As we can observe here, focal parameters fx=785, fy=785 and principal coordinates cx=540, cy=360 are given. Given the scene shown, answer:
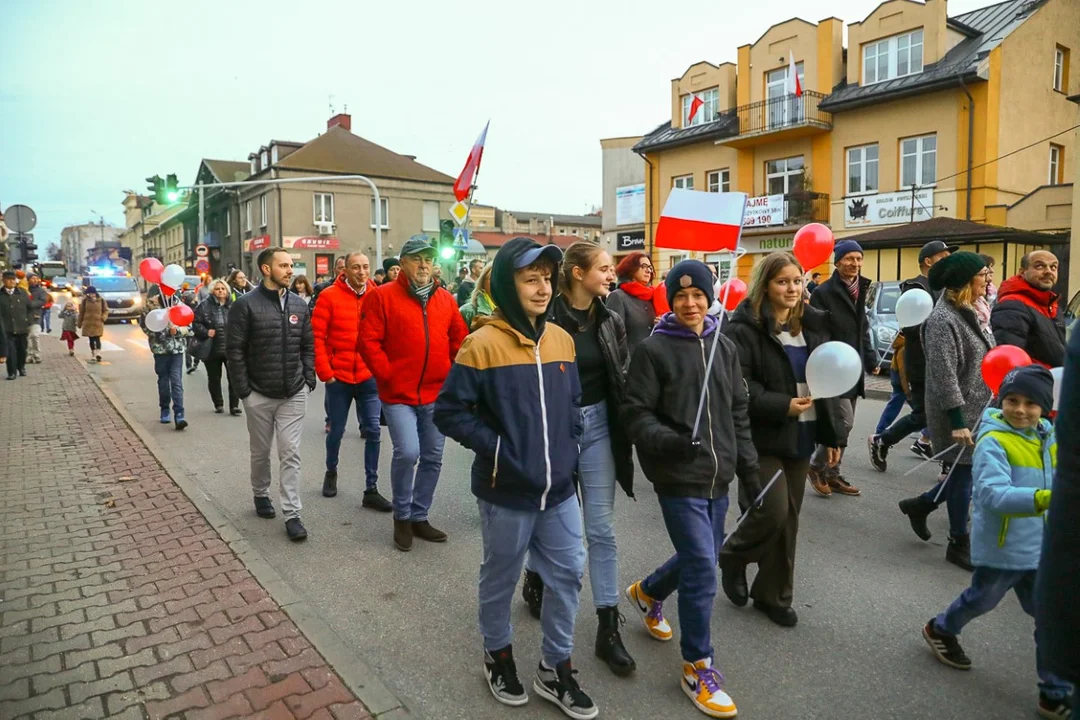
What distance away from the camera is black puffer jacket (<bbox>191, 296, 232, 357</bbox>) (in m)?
10.0

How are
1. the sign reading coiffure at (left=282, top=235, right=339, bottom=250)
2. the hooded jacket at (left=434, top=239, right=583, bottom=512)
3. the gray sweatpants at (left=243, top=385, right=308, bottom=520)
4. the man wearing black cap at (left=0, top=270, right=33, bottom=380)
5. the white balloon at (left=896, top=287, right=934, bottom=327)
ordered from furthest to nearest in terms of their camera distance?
1. the sign reading coiffure at (left=282, top=235, right=339, bottom=250)
2. the man wearing black cap at (left=0, top=270, right=33, bottom=380)
3. the white balloon at (left=896, top=287, right=934, bottom=327)
4. the gray sweatpants at (left=243, top=385, right=308, bottom=520)
5. the hooded jacket at (left=434, top=239, right=583, bottom=512)

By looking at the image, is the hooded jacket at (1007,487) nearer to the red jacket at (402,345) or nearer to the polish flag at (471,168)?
the red jacket at (402,345)

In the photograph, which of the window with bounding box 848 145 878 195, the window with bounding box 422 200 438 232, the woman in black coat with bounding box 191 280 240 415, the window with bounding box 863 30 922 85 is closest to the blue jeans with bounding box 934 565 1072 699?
the woman in black coat with bounding box 191 280 240 415

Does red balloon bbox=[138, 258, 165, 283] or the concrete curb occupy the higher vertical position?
red balloon bbox=[138, 258, 165, 283]

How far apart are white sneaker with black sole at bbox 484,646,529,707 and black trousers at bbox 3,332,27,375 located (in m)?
14.4

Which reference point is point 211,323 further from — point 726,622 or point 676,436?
point 676,436

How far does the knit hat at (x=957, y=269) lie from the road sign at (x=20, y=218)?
540 inches

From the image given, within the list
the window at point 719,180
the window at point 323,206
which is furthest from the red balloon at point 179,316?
the window at point 323,206

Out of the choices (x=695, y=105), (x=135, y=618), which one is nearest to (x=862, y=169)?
(x=695, y=105)

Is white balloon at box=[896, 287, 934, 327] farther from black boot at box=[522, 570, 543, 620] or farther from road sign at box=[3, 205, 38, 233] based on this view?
road sign at box=[3, 205, 38, 233]

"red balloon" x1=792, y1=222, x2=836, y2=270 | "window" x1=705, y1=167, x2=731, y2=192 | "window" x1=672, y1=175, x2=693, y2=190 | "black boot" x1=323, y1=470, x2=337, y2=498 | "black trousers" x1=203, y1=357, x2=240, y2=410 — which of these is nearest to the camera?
"red balloon" x1=792, y1=222, x2=836, y2=270

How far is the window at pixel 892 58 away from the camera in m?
25.4

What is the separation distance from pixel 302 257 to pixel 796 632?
134ft

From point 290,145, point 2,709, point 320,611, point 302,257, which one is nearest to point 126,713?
point 2,709
